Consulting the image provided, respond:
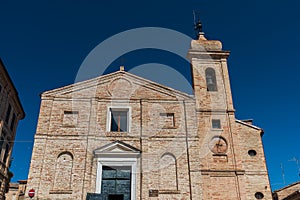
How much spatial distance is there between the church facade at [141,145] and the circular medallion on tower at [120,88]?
2.5 inches

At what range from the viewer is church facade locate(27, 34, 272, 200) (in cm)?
1584

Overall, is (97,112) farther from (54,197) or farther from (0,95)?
(0,95)

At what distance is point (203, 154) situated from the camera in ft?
58.5

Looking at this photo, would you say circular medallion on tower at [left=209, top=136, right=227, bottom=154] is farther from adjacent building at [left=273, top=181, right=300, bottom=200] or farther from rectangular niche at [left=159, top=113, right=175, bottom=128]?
adjacent building at [left=273, top=181, right=300, bottom=200]

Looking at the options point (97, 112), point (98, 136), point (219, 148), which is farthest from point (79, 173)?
point (219, 148)

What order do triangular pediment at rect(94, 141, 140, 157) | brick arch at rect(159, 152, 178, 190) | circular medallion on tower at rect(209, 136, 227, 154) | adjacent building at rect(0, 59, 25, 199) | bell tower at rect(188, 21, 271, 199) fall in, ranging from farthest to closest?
adjacent building at rect(0, 59, 25, 199), circular medallion on tower at rect(209, 136, 227, 154), bell tower at rect(188, 21, 271, 199), triangular pediment at rect(94, 141, 140, 157), brick arch at rect(159, 152, 178, 190)

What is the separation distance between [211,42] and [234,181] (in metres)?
10.7

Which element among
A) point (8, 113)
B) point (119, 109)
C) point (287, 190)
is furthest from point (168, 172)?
point (8, 113)

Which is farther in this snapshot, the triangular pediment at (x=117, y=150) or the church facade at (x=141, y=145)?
the triangular pediment at (x=117, y=150)

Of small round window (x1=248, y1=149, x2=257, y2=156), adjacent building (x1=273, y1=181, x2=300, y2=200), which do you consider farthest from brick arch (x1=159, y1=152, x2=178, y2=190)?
adjacent building (x1=273, y1=181, x2=300, y2=200)

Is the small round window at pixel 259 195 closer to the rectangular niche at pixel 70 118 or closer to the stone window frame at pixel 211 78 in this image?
the stone window frame at pixel 211 78

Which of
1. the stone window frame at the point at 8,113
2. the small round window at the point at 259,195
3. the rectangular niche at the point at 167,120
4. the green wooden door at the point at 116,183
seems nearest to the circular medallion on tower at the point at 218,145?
the rectangular niche at the point at 167,120

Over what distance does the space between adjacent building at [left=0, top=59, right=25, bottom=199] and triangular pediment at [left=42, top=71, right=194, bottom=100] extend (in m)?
5.81

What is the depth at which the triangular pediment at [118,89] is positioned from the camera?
60.8 ft
